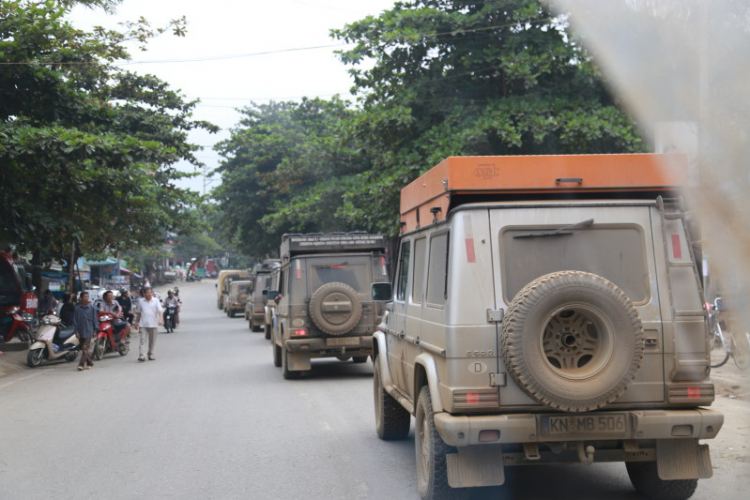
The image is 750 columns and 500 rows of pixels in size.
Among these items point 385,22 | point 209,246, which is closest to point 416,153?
point 385,22

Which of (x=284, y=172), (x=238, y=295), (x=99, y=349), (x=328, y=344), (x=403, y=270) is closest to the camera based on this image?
(x=403, y=270)

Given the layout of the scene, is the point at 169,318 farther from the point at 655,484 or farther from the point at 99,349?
the point at 655,484

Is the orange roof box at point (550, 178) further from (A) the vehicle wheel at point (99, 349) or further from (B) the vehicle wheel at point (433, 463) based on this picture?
(A) the vehicle wheel at point (99, 349)

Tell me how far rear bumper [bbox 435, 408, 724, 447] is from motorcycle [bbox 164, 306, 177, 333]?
26.0 meters

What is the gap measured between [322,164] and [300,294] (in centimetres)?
2090

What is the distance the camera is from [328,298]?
13.1 m

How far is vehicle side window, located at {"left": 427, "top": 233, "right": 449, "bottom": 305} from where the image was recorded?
5.53 m

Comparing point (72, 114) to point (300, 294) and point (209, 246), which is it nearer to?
point (300, 294)

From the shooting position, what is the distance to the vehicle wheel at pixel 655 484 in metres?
5.60

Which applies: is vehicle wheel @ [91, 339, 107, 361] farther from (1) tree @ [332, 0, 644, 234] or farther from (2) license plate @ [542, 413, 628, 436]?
(2) license plate @ [542, 413, 628, 436]

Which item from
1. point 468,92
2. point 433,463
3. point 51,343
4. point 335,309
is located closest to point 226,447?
point 433,463

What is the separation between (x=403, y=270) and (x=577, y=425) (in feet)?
9.05

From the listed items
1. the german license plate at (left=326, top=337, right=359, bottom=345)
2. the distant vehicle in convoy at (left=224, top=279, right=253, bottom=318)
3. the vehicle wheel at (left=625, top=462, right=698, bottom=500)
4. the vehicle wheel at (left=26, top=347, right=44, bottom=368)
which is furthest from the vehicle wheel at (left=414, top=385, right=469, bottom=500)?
the distant vehicle in convoy at (left=224, top=279, right=253, bottom=318)

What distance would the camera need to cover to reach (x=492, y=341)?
200 inches
